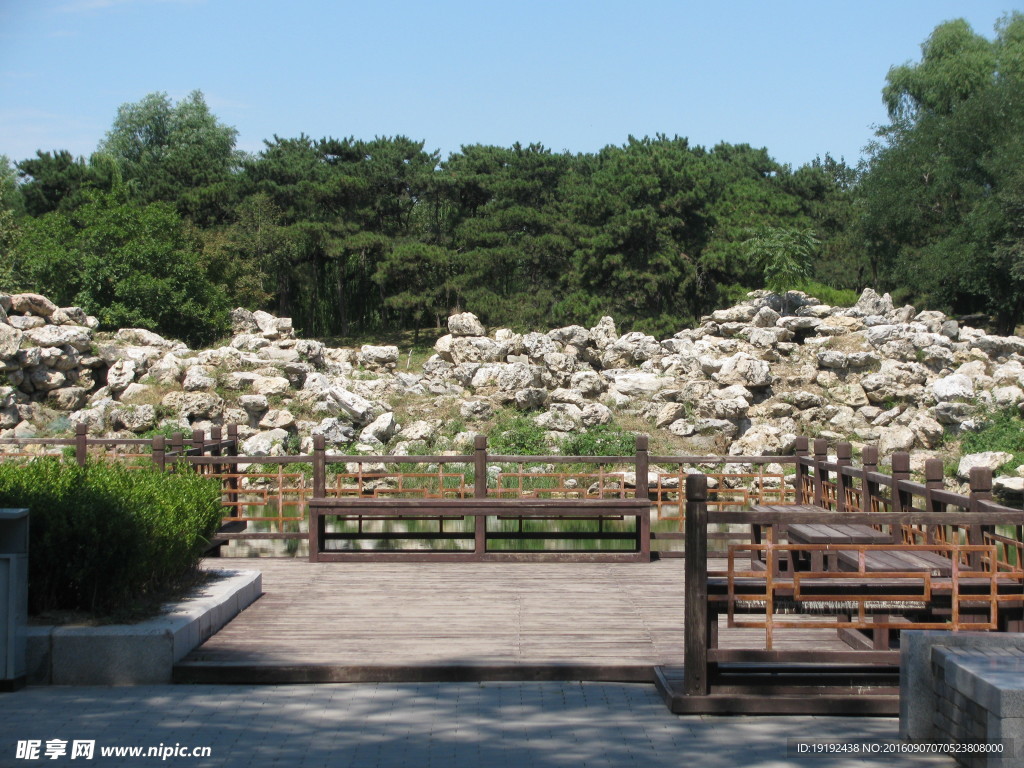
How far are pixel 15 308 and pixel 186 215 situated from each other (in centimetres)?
1164

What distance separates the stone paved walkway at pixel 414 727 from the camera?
383 cm

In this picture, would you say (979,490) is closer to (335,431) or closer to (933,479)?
(933,479)

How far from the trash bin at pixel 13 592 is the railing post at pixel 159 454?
154 inches

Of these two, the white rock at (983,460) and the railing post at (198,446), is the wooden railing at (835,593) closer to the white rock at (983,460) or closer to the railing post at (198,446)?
the railing post at (198,446)

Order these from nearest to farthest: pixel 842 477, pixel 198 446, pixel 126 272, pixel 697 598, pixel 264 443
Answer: pixel 697 598 → pixel 842 477 → pixel 198 446 → pixel 264 443 → pixel 126 272

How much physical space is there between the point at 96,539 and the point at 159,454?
142 inches

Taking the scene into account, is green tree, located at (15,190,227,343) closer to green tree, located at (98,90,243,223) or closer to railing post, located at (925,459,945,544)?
green tree, located at (98,90,243,223)

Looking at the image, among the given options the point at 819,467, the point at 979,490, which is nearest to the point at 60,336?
the point at 819,467

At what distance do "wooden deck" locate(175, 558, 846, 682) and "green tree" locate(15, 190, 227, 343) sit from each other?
57.8 feet

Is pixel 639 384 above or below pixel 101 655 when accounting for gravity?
above

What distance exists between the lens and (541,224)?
31.5m

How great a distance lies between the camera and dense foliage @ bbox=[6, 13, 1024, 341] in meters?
26.7

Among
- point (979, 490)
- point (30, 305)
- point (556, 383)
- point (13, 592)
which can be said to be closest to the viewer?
point (13, 592)

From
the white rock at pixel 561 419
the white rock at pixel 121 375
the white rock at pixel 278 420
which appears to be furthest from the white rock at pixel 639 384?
the white rock at pixel 121 375
